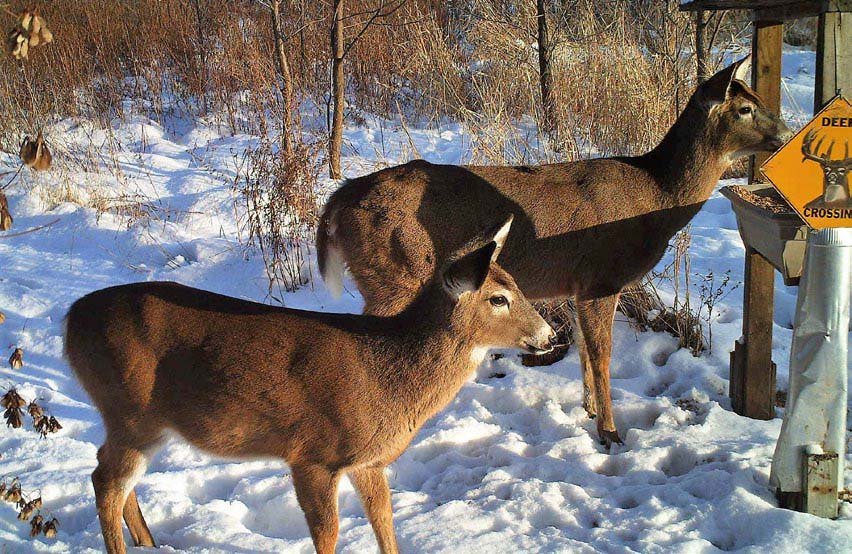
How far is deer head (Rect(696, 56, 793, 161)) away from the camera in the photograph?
5.16 meters

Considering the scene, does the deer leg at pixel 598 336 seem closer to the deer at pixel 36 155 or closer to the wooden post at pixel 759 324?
the wooden post at pixel 759 324

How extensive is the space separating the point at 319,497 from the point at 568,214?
2.69 meters

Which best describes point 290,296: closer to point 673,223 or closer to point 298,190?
point 298,190

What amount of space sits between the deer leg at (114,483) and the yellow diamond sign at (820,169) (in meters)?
3.11

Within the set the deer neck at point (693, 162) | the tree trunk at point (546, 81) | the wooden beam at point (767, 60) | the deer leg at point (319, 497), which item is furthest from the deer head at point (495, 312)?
the tree trunk at point (546, 81)

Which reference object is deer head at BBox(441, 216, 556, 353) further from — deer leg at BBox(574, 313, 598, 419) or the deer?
deer leg at BBox(574, 313, 598, 419)

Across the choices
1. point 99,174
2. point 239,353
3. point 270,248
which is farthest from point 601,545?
point 99,174

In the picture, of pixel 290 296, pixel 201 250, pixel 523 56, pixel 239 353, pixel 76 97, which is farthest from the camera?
pixel 76 97

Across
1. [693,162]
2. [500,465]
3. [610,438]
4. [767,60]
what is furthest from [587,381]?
[767,60]

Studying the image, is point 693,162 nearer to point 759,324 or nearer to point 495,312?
point 759,324

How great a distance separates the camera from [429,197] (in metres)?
5.10

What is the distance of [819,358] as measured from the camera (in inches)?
148

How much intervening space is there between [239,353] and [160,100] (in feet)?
34.2

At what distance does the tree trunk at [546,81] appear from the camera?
320 inches
